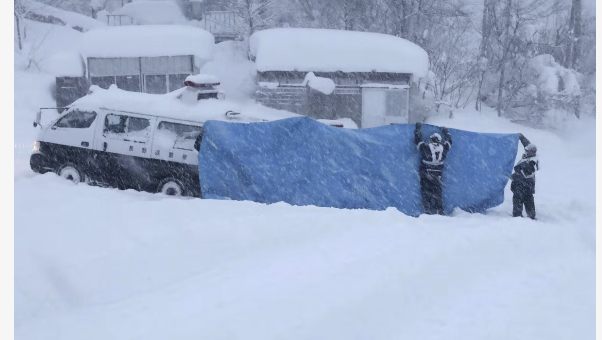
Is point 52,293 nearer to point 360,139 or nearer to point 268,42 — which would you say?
point 360,139

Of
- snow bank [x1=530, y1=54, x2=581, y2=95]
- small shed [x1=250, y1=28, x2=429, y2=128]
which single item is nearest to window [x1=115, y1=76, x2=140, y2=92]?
small shed [x1=250, y1=28, x2=429, y2=128]

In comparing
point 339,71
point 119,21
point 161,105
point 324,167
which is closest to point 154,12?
point 119,21

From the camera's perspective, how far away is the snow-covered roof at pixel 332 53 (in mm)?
18922

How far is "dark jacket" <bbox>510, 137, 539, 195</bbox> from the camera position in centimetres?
898

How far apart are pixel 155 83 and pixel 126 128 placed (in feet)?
40.1

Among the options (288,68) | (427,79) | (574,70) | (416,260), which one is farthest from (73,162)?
(574,70)

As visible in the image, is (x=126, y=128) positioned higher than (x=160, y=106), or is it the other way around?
(x=160, y=106)

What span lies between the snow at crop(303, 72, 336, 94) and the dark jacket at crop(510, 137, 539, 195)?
10.3 metres

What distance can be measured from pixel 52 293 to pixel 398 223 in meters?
4.11

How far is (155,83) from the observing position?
2119 centimetres

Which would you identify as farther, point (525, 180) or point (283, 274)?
point (525, 180)

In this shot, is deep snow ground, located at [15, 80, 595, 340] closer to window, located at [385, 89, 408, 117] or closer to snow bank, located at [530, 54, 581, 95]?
window, located at [385, 89, 408, 117]

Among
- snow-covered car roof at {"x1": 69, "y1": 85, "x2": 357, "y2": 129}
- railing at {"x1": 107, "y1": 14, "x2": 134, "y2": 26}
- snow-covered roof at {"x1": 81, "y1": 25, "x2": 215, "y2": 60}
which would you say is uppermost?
railing at {"x1": 107, "y1": 14, "x2": 134, "y2": 26}

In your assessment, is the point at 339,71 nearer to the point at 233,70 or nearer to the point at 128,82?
the point at 233,70
